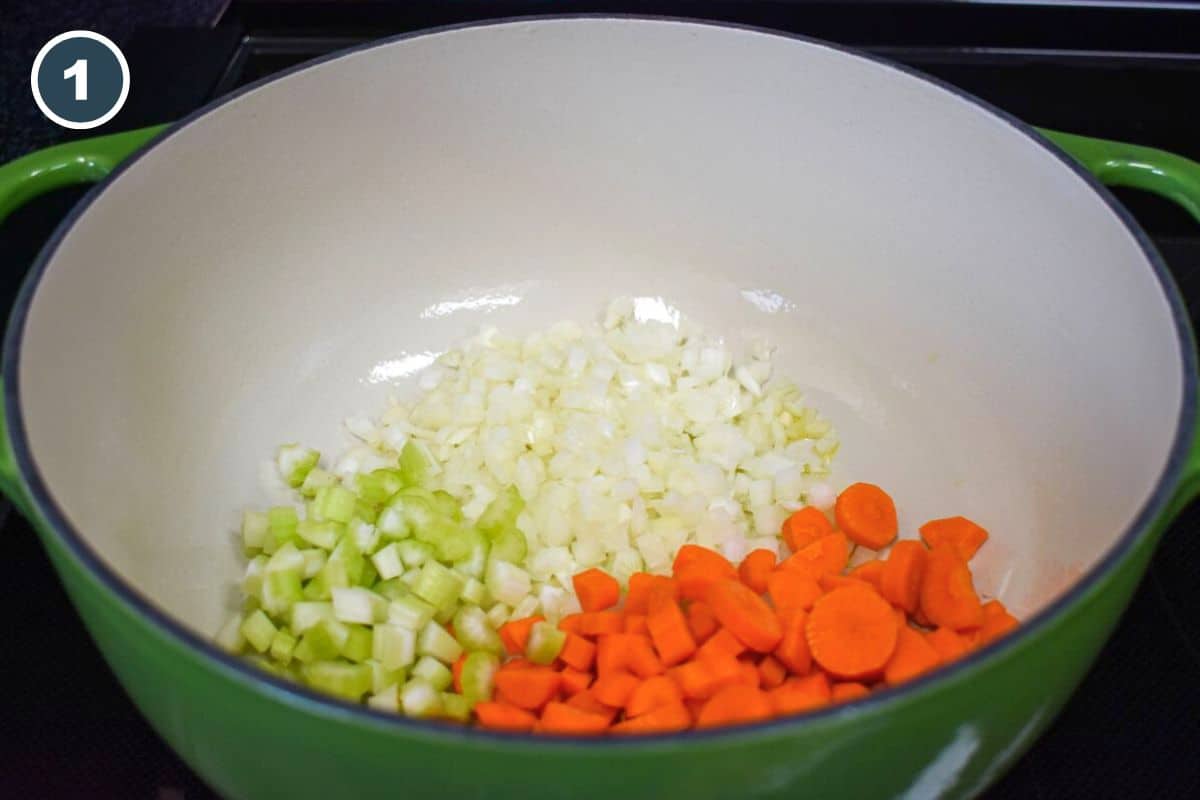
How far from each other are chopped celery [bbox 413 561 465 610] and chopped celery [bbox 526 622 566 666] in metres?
0.10

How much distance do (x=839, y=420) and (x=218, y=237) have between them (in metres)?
0.72

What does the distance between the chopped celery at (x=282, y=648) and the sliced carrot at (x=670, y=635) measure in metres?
0.33

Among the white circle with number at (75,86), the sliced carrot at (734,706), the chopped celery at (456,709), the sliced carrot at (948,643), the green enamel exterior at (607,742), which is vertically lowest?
the chopped celery at (456,709)

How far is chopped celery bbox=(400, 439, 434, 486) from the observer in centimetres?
124

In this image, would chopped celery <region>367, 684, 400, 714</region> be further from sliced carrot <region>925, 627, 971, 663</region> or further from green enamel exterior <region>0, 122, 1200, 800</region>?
sliced carrot <region>925, 627, 971, 663</region>

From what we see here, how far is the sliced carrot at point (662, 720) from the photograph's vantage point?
3.03ft

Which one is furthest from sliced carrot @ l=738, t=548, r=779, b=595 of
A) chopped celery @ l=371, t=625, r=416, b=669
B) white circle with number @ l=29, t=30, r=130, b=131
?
white circle with number @ l=29, t=30, r=130, b=131

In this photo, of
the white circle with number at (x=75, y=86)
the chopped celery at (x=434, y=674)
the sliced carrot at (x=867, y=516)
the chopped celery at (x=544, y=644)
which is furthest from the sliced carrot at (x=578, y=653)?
the white circle with number at (x=75, y=86)

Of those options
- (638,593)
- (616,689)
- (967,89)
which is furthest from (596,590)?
(967,89)

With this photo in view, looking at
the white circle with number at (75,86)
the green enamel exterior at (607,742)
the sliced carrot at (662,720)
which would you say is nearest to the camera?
the green enamel exterior at (607,742)

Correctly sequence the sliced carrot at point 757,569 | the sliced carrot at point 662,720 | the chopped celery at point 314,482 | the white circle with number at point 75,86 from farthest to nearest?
the white circle with number at point 75,86
the chopped celery at point 314,482
the sliced carrot at point 757,569
the sliced carrot at point 662,720

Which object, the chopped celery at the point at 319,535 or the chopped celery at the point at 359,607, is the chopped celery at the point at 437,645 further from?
the chopped celery at the point at 319,535

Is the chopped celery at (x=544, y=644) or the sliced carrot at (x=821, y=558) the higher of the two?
the sliced carrot at (x=821, y=558)

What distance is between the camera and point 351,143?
4.31 ft
